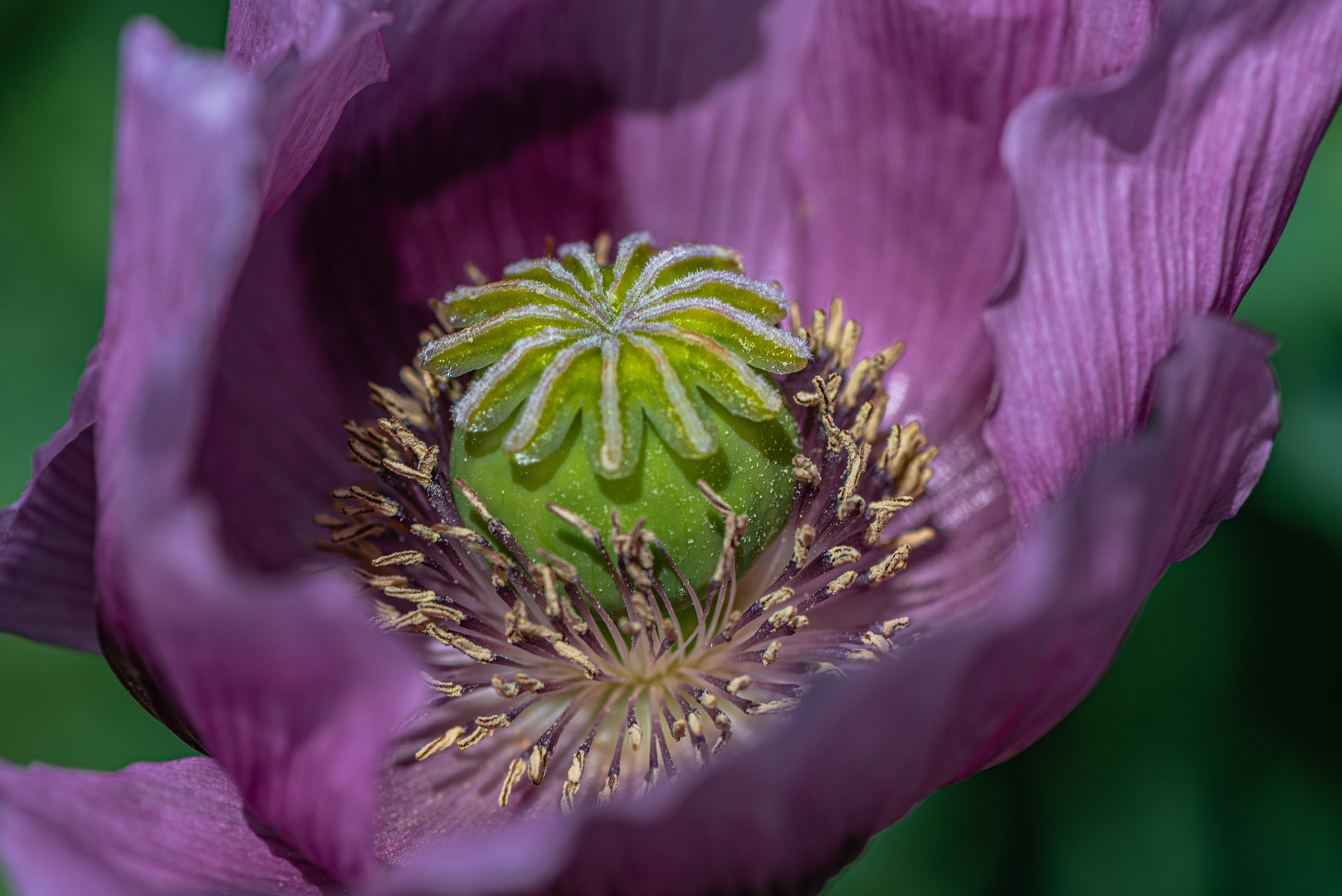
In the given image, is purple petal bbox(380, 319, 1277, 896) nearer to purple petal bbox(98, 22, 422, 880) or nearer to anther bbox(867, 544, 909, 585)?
purple petal bbox(98, 22, 422, 880)

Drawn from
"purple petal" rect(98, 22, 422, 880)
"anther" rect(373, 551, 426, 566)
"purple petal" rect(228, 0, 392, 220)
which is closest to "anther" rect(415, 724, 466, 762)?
"anther" rect(373, 551, 426, 566)

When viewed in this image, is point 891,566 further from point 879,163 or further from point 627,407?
point 879,163

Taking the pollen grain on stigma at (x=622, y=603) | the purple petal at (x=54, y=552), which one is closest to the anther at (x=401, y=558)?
the pollen grain on stigma at (x=622, y=603)

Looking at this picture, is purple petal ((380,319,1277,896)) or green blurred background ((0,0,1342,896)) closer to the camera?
purple petal ((380,319,1277,896))

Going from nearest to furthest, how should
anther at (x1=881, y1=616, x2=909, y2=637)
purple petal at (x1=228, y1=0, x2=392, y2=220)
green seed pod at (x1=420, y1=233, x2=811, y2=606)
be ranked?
purple petal at (x1=228, y1=0, x2=392, y2=220), green seed pod at (x1=420, y1=233, x2=811, y2=606), anther at (x1=881, y1=616, x2=909, y2=637)

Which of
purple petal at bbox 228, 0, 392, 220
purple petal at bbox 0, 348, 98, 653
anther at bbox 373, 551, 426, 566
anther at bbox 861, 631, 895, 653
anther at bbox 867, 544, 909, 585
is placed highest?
Result: purple petal at bbox 228, 0, 392, 220

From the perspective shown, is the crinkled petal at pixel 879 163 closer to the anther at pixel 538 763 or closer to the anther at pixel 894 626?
the anther at pixel 894 626

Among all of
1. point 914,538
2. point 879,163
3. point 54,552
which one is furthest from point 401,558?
point 879,163

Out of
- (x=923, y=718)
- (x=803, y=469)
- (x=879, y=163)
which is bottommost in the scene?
(x=803, y=469)
